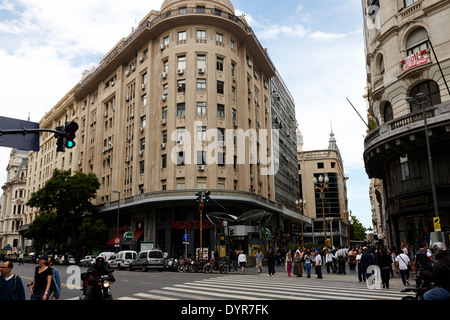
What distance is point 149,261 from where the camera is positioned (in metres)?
28.1

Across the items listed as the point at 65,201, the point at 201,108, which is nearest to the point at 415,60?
the point at 201,108

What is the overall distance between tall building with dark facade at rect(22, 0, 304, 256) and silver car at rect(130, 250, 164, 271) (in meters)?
5.62

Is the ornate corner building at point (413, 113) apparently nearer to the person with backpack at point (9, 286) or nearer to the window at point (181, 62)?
the window at point (181, 62)

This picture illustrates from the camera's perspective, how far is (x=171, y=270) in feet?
96.6

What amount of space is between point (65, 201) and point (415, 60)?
40625 millimetres

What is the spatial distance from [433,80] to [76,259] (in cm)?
4030

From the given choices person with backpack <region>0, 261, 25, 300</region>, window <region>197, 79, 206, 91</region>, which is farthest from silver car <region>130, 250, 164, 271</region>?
person with backpack <region>0, 261, 25, 300</region>

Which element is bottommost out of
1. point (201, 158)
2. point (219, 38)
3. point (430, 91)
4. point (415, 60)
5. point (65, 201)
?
point (65, 201)

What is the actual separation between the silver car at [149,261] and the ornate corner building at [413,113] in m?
17.6

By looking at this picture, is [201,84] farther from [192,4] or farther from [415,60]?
[415,60]

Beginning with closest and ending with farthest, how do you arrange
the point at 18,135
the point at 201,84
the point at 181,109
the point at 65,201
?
the point at 18,135, the point at 181,109, the point at 201,84, the point at 65,201

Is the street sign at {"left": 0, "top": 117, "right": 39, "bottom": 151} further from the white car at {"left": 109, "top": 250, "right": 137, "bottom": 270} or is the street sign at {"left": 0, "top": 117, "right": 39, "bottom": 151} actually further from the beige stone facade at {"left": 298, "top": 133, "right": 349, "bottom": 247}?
the beige stone facade at {"left": 298, "top": 133, "right": 349, "bottom": 247}

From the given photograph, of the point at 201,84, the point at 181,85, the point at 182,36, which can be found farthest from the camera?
the point at 182,36

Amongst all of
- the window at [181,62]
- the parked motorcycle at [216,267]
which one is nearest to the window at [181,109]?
the window at [181,62]
